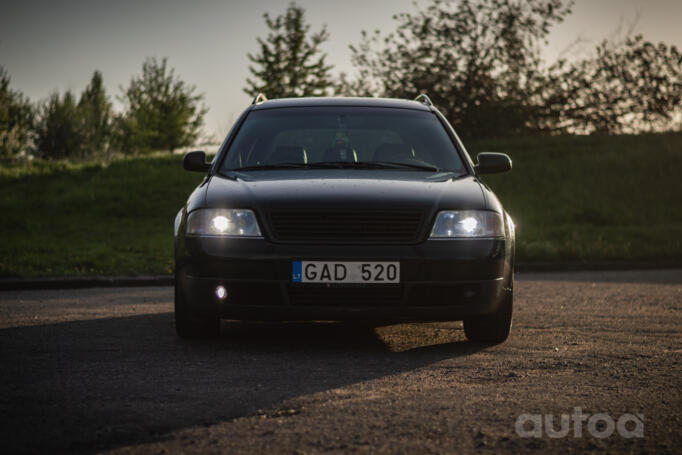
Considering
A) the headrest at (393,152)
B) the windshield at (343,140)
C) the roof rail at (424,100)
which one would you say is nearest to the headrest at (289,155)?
the windshield at (343,140)

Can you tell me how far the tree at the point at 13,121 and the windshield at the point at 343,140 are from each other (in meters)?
44.3

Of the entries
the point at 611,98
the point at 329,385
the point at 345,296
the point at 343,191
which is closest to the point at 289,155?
the point at 343,191

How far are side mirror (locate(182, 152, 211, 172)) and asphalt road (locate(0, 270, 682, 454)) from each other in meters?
1.29

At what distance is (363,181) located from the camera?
5.77m

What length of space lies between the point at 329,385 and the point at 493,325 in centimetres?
180

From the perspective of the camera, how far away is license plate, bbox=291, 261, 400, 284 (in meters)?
5.27

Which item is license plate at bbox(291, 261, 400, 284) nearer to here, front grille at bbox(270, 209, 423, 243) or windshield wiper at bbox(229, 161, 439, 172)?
front grille at bbox(270, 209, 423, 243)

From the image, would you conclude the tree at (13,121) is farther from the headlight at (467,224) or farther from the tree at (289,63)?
the headlight at (467,224)

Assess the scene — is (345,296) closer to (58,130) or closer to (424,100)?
(424,100)

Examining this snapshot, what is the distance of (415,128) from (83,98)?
2209 inches

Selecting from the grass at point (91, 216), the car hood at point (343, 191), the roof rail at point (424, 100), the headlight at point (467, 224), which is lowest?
the grass at point (91, 216)

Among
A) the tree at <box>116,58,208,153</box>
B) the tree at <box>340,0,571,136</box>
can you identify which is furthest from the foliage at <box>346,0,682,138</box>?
the tree at <box>116,58,208,153</box>

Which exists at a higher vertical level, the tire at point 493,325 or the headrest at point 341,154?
the headrest at point 341,154

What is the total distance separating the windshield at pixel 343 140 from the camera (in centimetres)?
644
